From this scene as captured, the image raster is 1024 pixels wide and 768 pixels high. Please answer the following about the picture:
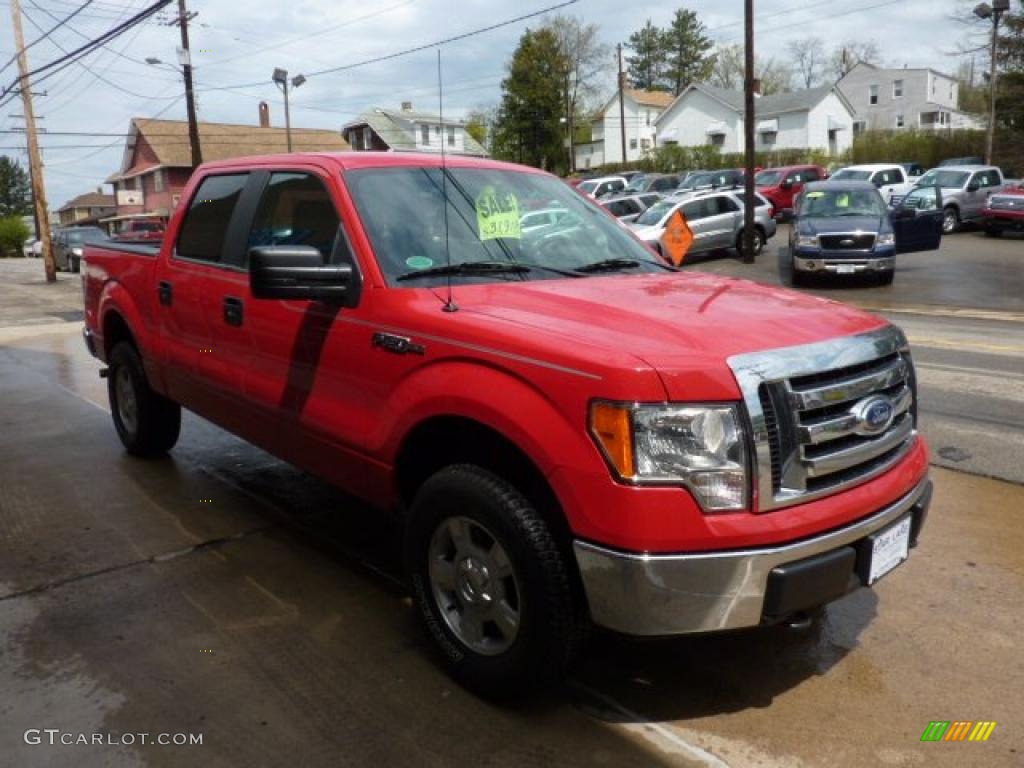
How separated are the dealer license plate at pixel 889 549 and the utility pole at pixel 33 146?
28.0 metres

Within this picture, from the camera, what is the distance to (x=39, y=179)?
27.8 metres

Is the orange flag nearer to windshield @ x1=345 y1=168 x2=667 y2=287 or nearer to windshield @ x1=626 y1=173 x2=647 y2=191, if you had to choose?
windshield @ x1=345 y1=168 x2=667 y2=287

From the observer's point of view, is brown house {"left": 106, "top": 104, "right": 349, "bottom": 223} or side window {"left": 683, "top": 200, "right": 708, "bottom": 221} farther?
brown house {"left": 106, "top": 104, "right": 349, "bottom": 223}

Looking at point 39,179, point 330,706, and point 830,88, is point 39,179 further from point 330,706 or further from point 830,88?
point 830,88

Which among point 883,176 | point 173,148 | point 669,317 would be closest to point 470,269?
point 669,317

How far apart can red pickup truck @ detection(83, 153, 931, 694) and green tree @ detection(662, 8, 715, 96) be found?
90.9 metres

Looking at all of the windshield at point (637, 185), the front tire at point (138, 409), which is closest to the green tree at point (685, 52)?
the windshield at point (637, 185)

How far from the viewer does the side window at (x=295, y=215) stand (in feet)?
12.4

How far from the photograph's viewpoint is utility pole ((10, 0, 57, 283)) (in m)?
26.4

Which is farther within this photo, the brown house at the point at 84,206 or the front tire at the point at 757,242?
the brown house at the point at 84,206

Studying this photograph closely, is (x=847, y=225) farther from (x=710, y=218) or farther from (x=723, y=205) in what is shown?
(x=723, y=205)

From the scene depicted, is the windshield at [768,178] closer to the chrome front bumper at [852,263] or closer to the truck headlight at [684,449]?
the chrome front bumper at [852,263]

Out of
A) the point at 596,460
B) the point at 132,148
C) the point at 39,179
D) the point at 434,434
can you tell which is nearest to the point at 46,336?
the point at 434,434
